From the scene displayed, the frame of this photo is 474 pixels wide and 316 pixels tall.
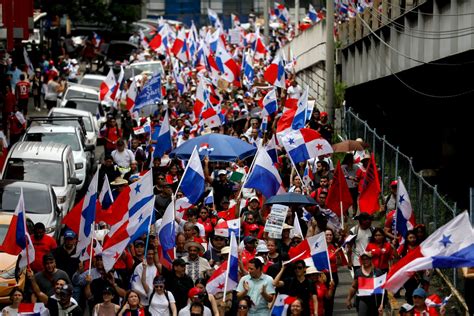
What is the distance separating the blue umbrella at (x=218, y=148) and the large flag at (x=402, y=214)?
6.56 meters

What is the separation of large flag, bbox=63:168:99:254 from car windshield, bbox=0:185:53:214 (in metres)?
4.07

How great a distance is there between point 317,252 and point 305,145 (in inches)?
233

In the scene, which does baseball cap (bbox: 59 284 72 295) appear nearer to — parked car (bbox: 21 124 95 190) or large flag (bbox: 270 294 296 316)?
large flag (bbox: 270 294 296 316)

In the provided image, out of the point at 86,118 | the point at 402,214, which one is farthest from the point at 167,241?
the point at 86,118

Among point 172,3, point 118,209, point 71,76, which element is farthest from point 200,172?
point 172,3

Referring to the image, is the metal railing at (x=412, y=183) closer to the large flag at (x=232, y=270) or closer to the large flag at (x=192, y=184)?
the large flag at (x=192, y=184)

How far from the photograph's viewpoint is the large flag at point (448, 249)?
14.4m

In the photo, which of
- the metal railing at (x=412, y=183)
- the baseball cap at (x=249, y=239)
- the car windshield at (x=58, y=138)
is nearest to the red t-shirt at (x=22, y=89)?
the car windshield at (x=58, y=138)

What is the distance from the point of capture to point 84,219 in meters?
19.0

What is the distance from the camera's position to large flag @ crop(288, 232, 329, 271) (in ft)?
58.2

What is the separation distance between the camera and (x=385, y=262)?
18.3 metres

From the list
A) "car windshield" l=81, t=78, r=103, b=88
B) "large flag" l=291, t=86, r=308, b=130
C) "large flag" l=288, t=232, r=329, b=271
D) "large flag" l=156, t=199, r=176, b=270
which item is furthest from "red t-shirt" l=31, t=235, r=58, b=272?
"car windshield" l=81, t=78, r=103, b=88

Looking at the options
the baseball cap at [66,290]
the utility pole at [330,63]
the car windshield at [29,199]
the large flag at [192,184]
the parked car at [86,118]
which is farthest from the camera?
the parked car at [86,118]

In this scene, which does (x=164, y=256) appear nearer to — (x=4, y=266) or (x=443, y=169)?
(x=4, y=266)
